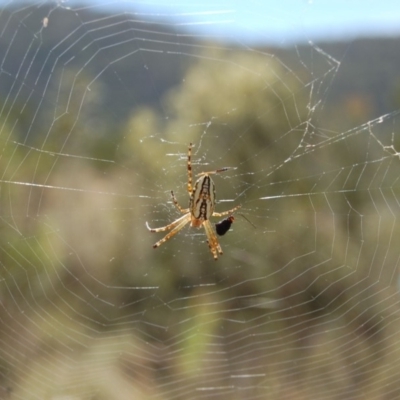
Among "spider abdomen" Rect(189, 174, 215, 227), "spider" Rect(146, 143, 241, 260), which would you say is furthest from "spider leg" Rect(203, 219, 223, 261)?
"spider abdomen" Rect(189, 174, 215, 227)

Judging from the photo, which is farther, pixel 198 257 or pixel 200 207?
pixel 198 257

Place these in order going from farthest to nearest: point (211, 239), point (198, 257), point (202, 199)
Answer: point (198, 257) → point (211, 239) → point (202, 199)

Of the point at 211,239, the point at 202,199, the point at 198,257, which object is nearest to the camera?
the point at 202,199

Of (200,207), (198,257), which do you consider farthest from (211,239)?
(198,257)

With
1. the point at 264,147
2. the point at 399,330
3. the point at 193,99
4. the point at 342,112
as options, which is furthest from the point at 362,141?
the point at 399,330

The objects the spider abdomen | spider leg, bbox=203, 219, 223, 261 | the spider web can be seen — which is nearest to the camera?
Result: the spider abdomen

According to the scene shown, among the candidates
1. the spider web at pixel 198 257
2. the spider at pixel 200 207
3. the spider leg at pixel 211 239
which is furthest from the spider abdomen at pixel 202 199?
the spider web at pixel 198 257

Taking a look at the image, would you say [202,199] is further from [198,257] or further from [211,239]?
[198,257]

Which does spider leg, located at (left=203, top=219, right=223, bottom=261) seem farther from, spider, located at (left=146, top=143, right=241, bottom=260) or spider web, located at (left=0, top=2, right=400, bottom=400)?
spider web, located at (left=0, top=2, right=400, bottom=400)

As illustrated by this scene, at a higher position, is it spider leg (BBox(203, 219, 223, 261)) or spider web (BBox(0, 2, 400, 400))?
spider web (BBox(0, 2, 400, 400))
